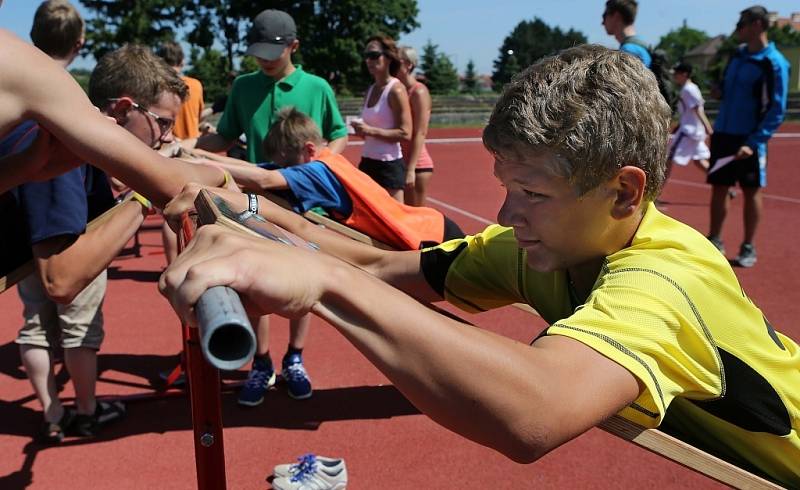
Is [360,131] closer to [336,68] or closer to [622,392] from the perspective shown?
[622,392]

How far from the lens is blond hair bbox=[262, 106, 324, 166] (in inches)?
163

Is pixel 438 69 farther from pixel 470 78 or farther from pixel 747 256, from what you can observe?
pixel 747 256

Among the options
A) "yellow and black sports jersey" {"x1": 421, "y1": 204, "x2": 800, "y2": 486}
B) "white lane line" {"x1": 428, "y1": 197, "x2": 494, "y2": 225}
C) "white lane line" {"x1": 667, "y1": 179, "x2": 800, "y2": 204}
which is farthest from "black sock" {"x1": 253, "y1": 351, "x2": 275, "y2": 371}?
"white lane line" {"x1": 667, "y1": 179, "x2": 800, "y2": 204}

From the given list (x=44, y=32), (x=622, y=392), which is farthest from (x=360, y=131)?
(x=622, y=392)

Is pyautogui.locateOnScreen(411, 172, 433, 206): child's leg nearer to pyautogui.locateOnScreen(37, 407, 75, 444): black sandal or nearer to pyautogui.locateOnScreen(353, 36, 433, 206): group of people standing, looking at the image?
pyautogui.locateOnScreen(353, 36, 433, 206): group of people standing

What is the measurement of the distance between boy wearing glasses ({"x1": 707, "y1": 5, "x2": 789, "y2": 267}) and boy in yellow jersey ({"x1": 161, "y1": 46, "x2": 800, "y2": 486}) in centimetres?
575

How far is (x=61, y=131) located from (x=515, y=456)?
4.93ft

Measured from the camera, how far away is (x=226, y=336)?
0.77 m

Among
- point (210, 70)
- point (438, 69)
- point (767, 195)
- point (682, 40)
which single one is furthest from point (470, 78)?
point (767, 195)

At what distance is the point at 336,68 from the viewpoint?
57.3 metres

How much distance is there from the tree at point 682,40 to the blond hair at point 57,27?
120 m

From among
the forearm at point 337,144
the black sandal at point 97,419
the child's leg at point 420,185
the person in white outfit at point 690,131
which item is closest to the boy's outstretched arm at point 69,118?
the black sandal at point 97,419

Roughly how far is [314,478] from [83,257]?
53.3 inches

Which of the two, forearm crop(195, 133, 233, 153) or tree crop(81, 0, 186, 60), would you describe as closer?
forearm crop(195, 133, 233, 153)
